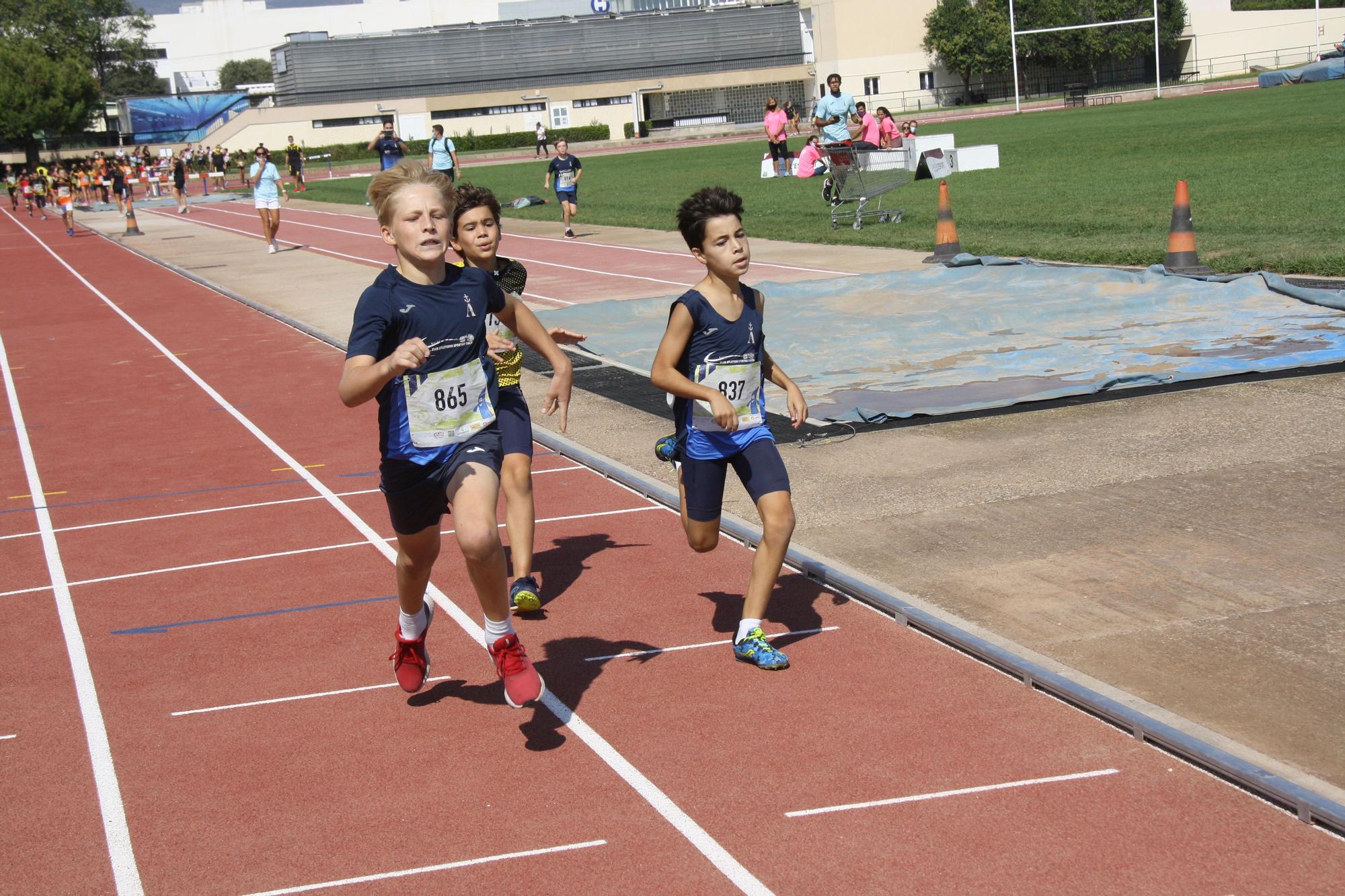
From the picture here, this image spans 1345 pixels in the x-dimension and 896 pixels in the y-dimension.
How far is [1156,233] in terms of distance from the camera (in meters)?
17.2

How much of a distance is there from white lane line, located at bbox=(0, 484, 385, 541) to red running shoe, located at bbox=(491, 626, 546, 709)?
4.11 m

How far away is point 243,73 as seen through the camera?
461 feet

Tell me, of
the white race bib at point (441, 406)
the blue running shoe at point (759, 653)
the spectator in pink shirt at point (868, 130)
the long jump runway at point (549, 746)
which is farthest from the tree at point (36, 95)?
the blue running shoe at point (759, 653)

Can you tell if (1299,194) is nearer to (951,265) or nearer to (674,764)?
(951,265)

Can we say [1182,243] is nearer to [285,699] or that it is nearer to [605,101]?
[285,699]

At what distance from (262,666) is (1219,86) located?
250 ft

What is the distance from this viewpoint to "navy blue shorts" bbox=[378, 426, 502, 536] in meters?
4.86

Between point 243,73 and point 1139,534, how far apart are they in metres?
146

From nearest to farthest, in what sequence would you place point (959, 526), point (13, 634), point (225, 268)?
point (13, 634), point (959, 526), point (225, 268)

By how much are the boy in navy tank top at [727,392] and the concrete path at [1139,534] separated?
0.92m

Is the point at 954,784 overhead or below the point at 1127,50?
below

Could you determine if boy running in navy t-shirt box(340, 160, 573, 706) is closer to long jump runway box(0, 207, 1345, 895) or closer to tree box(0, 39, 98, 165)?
long jump runway box(0, 207, 1345, 895)

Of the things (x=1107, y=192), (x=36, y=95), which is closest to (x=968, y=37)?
(x=36, y=95)

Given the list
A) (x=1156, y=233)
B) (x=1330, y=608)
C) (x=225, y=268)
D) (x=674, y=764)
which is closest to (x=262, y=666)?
(x=674, y=764)
